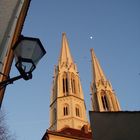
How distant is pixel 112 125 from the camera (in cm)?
1124

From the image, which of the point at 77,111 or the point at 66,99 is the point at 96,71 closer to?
the point at 66,99

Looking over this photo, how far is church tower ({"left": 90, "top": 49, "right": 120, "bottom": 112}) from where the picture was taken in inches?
1986

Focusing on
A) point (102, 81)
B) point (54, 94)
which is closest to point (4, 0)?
point (54, 94)

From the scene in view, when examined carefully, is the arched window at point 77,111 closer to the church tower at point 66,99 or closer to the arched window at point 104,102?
the church tower at point 66,99

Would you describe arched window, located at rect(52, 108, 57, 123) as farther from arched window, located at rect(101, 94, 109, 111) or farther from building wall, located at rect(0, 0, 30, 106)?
building wall, located at rect(0, 0, 30, 106)

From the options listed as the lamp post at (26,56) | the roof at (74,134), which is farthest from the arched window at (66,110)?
the lamp post at (26,56)

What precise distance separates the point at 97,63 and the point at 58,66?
1597 centimetres

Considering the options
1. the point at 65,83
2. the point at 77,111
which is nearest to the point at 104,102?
the point at 65,83

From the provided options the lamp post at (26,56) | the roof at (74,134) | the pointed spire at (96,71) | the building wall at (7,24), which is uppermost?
the pointed spire at (96,71)

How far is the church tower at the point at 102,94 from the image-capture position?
5044 centimetres

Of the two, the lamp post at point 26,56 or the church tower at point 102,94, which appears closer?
the lamp post at point 26,56

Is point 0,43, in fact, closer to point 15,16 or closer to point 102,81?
point 15,16

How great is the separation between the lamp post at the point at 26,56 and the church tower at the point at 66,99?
34473 millimetres

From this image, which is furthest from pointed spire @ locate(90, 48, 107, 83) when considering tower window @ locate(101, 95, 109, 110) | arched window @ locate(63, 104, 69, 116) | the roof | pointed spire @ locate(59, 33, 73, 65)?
the roof
